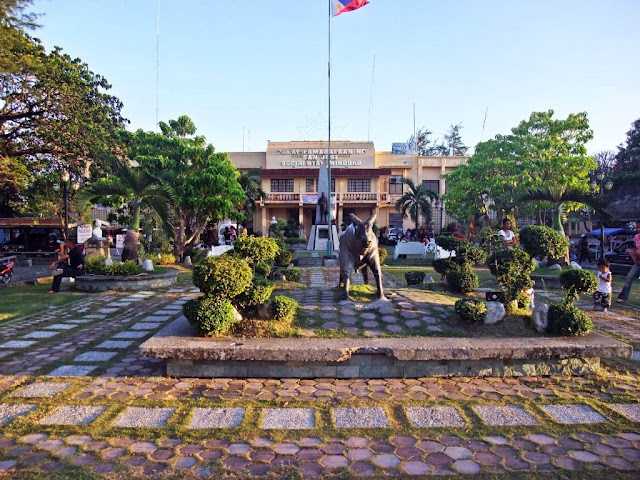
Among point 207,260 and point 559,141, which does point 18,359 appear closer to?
point 207,260

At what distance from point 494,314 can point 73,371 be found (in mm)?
4938

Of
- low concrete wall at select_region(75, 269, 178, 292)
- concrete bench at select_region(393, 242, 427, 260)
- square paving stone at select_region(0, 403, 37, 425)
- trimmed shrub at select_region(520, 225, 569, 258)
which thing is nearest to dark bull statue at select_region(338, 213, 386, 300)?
trimmed shrub at select_region(520, 225, 569, 258)

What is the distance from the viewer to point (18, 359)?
203 inches

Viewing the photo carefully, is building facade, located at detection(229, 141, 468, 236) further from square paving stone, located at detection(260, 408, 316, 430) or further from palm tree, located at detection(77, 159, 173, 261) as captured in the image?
square paving stone, located at detection(260, 408, 316, 430)

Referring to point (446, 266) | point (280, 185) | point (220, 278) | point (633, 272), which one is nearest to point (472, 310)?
point (446, 266)

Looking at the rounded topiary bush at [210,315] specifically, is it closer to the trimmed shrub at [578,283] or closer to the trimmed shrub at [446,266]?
the trimmed shrub at [446,266]

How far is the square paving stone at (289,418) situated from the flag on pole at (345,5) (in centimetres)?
1599

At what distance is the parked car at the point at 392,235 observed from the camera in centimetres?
3119

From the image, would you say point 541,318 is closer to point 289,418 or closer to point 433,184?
point 289,418

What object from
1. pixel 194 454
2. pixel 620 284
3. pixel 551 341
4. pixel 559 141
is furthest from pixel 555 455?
pixel 559 141

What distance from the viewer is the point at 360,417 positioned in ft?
12.0

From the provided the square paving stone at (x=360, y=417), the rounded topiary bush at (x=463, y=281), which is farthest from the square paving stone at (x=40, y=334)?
the rounded topiary bush at (x=463, y=281)

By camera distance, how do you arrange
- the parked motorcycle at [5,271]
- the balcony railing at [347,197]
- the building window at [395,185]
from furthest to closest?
1. the building window at [395,185]
2. the balcony railing at [347,197]
3. the parked motorcycle at [5,271]

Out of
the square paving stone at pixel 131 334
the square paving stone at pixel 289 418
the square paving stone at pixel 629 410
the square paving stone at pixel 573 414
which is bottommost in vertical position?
the square paving stone at pixel 289 418
